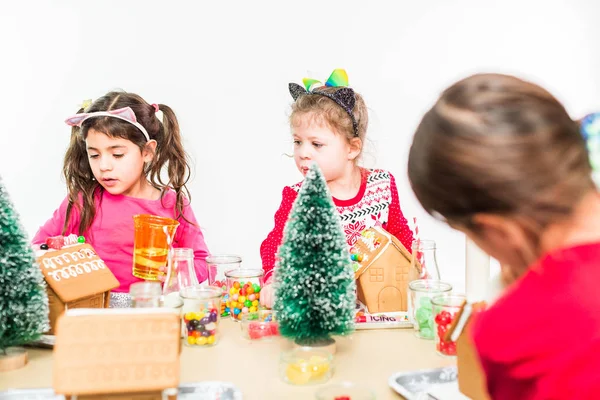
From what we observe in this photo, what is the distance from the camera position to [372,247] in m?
1.50

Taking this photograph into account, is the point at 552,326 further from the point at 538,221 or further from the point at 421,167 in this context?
the point at 421,167

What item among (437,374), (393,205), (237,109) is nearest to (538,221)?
(437,374)

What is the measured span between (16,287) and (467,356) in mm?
818

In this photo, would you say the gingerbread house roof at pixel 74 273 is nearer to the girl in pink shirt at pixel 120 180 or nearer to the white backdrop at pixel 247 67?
the girl in pink shirt at pixel 120 180

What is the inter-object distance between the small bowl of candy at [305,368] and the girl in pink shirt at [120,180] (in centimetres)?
92

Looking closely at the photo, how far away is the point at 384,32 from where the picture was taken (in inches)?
104

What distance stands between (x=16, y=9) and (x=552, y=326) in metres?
2.50

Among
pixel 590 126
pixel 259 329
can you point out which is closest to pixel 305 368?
pixel 259 329

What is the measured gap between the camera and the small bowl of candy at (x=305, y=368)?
1053 millimetres

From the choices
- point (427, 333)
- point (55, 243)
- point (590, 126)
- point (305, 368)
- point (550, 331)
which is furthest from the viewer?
point (55, 243)

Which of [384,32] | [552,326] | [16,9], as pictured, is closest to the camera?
[552,326]

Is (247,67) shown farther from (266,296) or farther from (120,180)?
(266,296)

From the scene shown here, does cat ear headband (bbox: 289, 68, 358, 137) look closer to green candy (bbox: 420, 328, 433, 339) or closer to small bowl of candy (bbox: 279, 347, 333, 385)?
green candy (bbox: 420, 328, 433, 339)

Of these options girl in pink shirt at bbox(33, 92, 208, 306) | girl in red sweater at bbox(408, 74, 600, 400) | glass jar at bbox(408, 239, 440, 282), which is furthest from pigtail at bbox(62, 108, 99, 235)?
girl in red sweater at bbox(408, 74, 600, 400)
